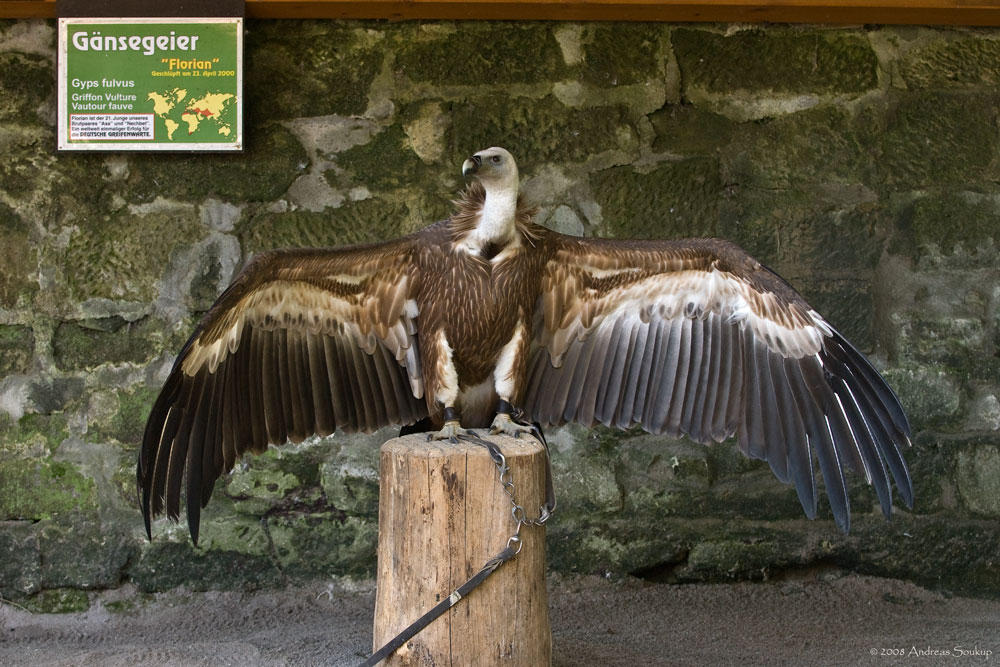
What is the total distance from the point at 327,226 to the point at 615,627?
161cm

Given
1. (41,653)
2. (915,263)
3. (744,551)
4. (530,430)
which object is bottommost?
(41,653)

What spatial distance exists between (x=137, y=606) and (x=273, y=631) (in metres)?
0.54

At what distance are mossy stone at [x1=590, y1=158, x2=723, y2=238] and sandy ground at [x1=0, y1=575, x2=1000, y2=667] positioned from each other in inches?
48.3

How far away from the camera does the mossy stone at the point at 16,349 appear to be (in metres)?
3.69

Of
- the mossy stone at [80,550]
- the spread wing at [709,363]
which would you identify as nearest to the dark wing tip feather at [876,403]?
the spread wing at [709,363]

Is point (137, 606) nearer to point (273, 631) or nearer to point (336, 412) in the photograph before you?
point (273, 631)

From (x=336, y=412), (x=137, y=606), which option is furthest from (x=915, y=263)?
(x=137, y=606)

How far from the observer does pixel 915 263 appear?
3.79m

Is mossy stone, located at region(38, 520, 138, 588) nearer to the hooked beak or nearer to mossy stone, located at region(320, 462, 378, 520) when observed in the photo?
mossy stone, located at region(320, 462, 378, 520)

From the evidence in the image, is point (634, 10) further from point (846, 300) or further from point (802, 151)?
point (846, 300)

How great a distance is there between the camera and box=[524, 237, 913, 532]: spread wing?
9.46ft

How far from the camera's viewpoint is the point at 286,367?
10.2 ft

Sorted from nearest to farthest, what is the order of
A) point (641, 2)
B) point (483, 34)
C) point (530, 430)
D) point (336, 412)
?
1. point (530, 430)
2. point (336, 412)
3. point (641, 2)
4. point (483, 34)

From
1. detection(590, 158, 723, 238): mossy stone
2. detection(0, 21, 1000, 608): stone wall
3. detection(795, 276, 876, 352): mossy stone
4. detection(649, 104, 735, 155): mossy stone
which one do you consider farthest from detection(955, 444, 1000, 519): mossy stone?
detection(649, 104, 735, 155): mossy stone
